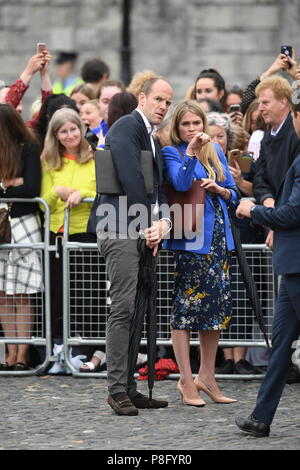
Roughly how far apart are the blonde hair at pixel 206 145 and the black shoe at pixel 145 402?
1.55 metres

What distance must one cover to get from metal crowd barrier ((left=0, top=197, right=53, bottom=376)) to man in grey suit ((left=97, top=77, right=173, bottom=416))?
5.45ft

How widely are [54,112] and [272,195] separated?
236 cm

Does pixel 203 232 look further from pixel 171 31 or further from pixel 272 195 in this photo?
pixel 171 31

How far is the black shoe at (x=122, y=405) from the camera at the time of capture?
27.1 feet

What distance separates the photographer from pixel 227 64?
19906 mm

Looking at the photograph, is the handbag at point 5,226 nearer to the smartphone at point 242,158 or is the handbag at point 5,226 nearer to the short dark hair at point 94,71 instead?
the smartphone at point 242,158

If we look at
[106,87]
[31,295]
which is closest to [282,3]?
[106,87]

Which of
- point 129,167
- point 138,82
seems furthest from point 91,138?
point 129,167

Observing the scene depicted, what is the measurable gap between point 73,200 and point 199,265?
1701 millimetres

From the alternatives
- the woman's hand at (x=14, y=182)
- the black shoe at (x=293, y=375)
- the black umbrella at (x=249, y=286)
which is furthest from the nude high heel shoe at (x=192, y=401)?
the woman's hand at (x=14, y=182)

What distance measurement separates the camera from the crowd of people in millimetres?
8398

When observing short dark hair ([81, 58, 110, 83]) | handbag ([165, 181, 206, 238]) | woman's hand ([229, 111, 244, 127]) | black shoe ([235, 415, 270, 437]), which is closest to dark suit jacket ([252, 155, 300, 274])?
black shoe ([235, 415, 270, 437])

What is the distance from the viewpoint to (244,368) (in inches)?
391
